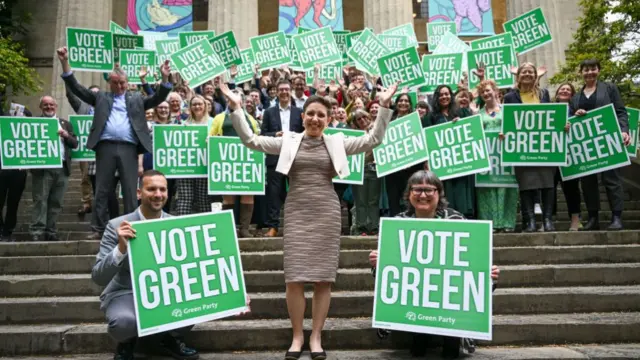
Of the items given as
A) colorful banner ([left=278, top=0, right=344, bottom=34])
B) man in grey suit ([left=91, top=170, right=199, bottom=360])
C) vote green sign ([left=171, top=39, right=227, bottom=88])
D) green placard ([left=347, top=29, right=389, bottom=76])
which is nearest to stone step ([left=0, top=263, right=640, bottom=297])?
man in grey suit ([left=91, top=170, right=199, bottom=360])

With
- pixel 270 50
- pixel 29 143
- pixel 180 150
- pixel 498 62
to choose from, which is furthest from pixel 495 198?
pixel 270 50

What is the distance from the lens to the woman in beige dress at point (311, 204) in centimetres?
464

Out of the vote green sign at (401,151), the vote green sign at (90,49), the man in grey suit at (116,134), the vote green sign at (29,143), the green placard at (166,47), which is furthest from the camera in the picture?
the green placard at (166,47)

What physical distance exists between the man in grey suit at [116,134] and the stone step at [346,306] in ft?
5.66

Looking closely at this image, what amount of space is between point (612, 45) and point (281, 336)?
48.4 feet

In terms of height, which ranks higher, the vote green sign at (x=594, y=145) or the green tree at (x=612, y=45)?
the green tree at (x=612, y=45)

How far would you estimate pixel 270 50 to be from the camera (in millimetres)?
13594

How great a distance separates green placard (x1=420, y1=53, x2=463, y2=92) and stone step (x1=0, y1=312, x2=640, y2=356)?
7401 mm

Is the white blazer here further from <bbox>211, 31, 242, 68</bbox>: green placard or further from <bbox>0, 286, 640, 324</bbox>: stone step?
<bbox>211, 31, 242, 68</bbox>: green placard

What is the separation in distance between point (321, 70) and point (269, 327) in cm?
904

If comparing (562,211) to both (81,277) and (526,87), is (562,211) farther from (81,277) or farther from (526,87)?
(81,277)

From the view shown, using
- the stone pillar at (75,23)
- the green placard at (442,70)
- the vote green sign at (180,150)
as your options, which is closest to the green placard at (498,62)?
the green placard at (442,70)

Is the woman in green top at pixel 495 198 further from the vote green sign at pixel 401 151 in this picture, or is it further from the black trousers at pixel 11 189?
the black trousers at pixel 11 189

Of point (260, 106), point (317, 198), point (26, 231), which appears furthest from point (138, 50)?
point (317, 198)
